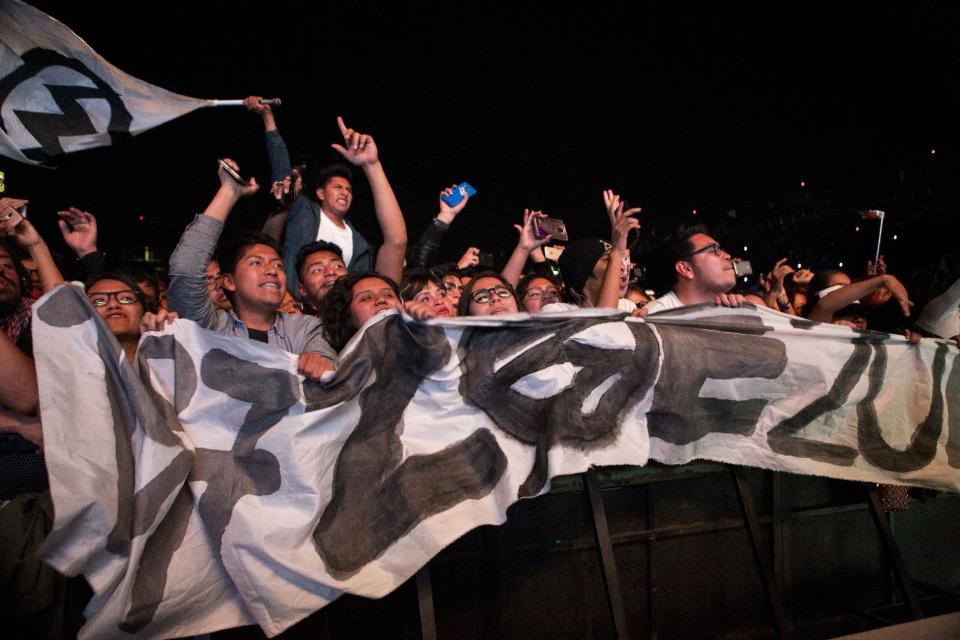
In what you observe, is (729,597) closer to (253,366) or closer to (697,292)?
(697,292)

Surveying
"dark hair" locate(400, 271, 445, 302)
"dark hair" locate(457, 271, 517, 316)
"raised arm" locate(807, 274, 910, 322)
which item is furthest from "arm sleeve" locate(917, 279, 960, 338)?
"dark hair" locate(400, 271, 445, 302)

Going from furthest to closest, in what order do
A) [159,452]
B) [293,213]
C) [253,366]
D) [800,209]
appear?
[800,209], [293,213], [253,366], [159,452]

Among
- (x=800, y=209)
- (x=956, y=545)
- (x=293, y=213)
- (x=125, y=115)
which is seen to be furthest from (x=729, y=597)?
(x=800, y=209)

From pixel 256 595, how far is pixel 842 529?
10.1 feet

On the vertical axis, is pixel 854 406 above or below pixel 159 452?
above

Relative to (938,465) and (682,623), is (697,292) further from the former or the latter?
(682,623)

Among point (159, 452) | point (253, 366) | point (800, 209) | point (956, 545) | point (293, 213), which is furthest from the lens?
point (800, 209)

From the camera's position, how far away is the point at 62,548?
5.19 ft

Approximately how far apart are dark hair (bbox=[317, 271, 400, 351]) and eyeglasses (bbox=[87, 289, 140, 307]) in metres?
0.82

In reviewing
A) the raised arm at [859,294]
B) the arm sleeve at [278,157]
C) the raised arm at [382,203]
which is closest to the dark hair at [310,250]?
the raised arm at [382,203]

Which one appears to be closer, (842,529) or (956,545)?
(842,529)

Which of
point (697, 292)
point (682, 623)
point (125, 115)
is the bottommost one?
point (682, 623)

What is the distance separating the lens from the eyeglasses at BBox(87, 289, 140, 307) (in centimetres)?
247

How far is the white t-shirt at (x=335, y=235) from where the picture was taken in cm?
402
